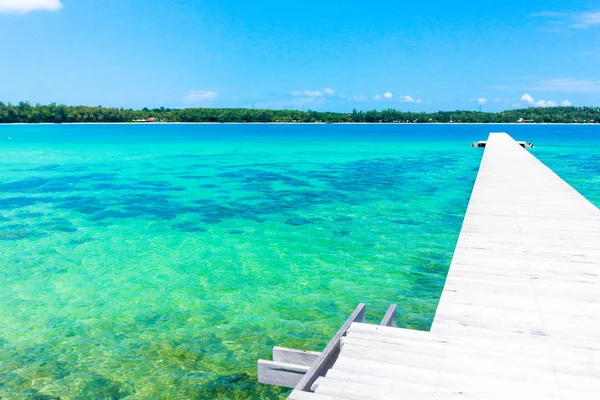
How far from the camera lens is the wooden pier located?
134 inches

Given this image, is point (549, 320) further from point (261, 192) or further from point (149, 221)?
point (261, 192)

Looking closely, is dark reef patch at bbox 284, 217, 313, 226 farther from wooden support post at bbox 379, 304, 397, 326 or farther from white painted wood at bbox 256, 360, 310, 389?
white painted wood at bbox 256, 360, 310, 389

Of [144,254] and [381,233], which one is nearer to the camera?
[144,254]

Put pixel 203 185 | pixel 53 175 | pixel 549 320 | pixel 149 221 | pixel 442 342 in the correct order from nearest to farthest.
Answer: pixel 442 342
pixel 549 320
pixel 149 221
pixel 203 185
pixel 53 175

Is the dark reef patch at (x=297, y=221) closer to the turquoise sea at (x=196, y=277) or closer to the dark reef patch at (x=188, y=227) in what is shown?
the turquoise sea at (x=196, y=277)

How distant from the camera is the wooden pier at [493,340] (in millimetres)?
3395

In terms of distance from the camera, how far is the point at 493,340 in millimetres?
4105

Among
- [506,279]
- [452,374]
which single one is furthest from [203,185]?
[452,374]

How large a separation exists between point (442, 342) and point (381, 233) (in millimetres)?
8818

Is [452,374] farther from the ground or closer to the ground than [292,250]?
farther from the ground

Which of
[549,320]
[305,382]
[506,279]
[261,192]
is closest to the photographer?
[305,382]

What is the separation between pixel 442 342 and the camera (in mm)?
4055

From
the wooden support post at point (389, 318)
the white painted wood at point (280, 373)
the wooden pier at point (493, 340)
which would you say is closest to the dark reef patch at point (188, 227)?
the wooden pier at point (493, 340)

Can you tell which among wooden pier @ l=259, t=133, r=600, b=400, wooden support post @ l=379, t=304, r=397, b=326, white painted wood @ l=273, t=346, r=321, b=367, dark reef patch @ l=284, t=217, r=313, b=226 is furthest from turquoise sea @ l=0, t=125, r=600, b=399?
wooden pier @ l=259, t=133, r=600, b=400
